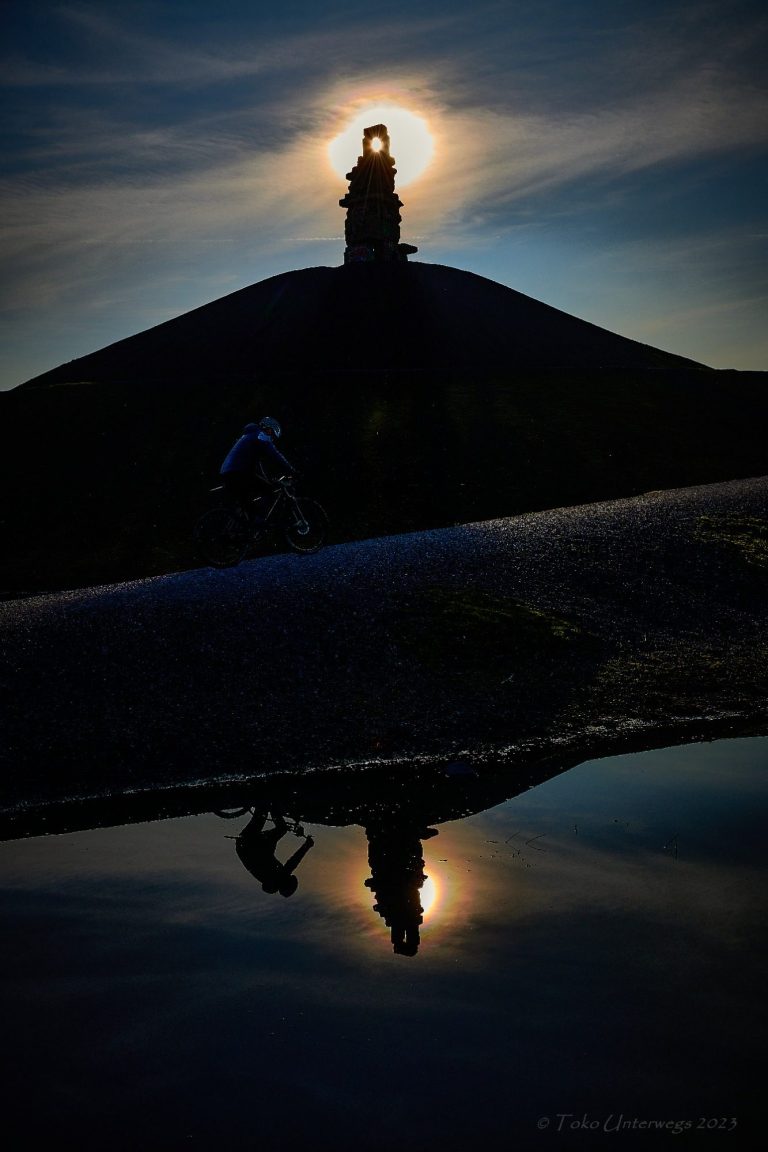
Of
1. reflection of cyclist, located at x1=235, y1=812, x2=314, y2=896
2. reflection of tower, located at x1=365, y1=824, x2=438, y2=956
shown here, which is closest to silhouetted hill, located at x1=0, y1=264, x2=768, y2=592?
reflection of cyclist, located at x1=235, y1=812, x2=314, y2=896

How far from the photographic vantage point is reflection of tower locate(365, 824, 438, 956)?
6.33 m

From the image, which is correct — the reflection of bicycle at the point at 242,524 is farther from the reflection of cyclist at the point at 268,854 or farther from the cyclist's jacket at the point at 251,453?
the reflection of cyclist at the point at 268,854

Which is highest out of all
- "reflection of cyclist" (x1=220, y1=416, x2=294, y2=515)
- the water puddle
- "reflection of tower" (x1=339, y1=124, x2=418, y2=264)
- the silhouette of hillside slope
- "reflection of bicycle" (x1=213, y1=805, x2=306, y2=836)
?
"reflection of tower" (x1=339, y1=124, x2=418, y2=264)

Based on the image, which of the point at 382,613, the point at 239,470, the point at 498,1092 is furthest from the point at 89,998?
the point at 239,470

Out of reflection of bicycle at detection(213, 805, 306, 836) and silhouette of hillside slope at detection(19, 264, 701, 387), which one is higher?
silhouette of hillside slope at detection(19, 264, 701, 387)

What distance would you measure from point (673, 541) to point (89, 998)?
1611 cm

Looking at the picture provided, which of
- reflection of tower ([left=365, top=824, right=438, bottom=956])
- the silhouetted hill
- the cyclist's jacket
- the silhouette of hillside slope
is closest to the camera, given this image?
reflection of tower ([left=365, top=824, right=438, bottom=956])

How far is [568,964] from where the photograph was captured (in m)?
5.73

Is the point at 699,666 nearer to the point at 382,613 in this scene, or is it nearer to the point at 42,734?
the point at 382,613

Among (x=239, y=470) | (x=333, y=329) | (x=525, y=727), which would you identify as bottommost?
(x=525, y=727)

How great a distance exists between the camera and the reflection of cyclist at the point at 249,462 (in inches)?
685

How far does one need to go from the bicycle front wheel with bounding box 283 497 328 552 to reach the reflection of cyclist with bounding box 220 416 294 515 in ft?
3.84

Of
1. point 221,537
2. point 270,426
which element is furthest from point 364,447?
point 270,426

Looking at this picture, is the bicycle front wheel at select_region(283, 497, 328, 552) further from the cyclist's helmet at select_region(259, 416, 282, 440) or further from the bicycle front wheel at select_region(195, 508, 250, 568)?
the cyclist's helmet at select_region(259, 416, 282, 440)
